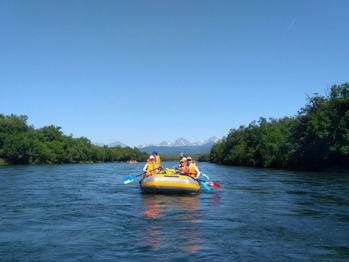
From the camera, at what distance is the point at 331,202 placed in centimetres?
2364

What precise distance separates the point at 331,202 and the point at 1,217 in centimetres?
1579

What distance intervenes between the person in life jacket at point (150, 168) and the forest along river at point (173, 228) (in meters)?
3.31

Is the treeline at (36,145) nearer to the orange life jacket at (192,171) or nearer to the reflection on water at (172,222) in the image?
the orange life jacket at (192,171)

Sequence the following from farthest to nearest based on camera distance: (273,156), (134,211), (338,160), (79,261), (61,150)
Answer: (61,150) → (273,156) → (338,160) → (134,211) → (79,261)

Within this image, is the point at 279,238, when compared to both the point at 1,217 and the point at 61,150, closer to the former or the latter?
the point at 1,217

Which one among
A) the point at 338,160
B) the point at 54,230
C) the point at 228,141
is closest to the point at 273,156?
the point at 338,160

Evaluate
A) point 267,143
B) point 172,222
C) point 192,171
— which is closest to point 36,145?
point 267,143

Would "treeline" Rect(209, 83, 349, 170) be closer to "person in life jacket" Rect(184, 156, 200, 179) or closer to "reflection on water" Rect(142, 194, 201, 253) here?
"person in life jacket" Rect(184, 156, 200, 179)

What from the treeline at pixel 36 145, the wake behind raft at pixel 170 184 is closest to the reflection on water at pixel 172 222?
the wake behind raft at pixel 170 184

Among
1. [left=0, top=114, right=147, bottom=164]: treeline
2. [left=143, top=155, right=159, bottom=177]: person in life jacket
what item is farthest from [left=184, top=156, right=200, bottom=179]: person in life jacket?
[left=0, top=114, right=147, bottom=164]: treeline

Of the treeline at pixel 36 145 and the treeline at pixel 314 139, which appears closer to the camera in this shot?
the treeline at pixel 314 139

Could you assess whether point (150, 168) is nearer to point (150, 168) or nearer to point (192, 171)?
point (150, 168)

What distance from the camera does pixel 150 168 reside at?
29203mm

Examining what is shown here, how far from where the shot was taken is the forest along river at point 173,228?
12.2 meters
